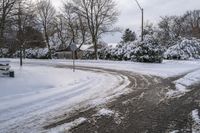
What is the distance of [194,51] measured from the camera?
4131 centimetres

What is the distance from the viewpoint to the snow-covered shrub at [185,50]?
40.6 metres

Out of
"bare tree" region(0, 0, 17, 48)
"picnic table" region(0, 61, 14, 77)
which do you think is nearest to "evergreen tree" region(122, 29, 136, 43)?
"bare tree" region(0, 0, 17, 48)

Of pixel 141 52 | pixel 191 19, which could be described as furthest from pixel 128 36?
pixel 141 52

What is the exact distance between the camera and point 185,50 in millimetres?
40969

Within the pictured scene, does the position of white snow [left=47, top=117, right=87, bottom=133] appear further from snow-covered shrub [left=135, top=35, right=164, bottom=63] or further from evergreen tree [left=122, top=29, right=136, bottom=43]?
evergreen tree [left=122, top=29, right=136, bottom=43]

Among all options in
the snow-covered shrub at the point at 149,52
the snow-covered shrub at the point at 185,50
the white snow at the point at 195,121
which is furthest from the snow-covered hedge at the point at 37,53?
the white snow at the point at 195,121

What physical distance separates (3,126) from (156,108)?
13.9 ft

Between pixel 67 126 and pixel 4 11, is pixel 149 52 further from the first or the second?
pixel 67 126

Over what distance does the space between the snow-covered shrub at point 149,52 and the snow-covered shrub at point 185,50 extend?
5571mm

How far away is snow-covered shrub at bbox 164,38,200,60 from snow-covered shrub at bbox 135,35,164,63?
18.3ft

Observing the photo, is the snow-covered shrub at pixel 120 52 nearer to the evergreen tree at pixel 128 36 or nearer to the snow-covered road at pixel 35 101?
the snow-covered road at pixel 35 101

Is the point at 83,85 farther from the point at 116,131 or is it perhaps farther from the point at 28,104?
the point at 116,131

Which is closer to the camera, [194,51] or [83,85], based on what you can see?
[83,85]

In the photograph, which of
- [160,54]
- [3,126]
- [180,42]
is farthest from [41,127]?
[180,42]
